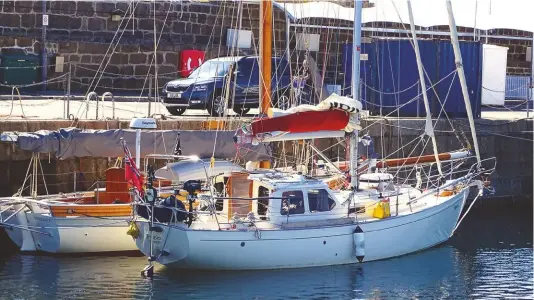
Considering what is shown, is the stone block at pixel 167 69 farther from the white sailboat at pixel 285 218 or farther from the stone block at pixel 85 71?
the white sailboat at pixel 285 218

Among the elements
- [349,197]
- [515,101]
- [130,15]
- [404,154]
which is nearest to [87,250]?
[349,197]

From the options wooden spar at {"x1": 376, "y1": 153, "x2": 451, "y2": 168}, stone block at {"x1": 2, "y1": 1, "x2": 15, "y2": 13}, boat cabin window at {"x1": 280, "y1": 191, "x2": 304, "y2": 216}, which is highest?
stone block at {"x1": 2, "y1": 1, "x2": 15, "y2": 13}

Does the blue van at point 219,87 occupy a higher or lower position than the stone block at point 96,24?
lower

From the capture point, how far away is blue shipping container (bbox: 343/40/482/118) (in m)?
29.9

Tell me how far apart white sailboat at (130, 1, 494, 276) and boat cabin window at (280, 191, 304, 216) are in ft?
0.05

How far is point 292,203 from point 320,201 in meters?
0.51

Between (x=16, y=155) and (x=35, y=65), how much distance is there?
868cm

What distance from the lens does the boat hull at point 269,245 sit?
20688mm

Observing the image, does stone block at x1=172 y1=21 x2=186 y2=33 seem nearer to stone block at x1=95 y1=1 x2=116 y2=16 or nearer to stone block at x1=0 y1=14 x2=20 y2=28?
stone block at x1=95 y1=1 x2=116 y2=16

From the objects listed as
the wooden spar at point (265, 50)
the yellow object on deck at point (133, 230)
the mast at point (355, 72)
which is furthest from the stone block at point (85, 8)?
the yellow object on deck at point (133, 230)

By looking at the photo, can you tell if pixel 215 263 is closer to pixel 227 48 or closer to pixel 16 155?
pixel 16 155

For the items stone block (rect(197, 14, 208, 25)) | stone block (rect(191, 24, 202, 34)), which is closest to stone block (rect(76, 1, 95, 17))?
stone block (rect(191, 24, 202, 34))

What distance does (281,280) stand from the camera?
822 inches

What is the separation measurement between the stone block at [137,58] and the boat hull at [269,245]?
12211 millimetres
